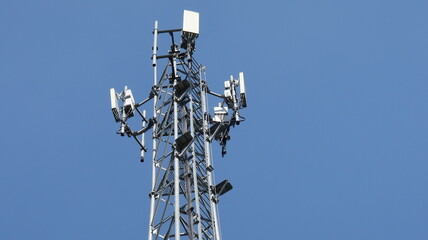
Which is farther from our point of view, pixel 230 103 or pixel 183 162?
pixel 230 103

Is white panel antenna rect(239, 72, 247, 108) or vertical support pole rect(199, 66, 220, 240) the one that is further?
white panel antenna rect(239, 72, 247, 108)

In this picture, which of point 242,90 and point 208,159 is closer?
point 208,159

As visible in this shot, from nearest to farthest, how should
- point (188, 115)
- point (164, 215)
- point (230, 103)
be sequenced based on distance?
point (164, 215)
point (188, 115)
point (230, 103)

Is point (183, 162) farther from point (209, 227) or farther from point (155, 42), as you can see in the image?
point (155, 42)

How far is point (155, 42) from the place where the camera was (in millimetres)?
28125

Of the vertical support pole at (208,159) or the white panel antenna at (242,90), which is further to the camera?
the white panel antenna at (242,90)

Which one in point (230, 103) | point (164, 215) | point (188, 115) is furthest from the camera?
point (230, 103)

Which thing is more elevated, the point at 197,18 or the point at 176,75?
the point at 197,18

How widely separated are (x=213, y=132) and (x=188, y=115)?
4.88 ft

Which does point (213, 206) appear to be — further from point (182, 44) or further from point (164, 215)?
point (182, 44)

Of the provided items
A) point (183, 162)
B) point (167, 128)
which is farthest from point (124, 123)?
point (183, 162)

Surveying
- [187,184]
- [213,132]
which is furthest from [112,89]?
[187,184]

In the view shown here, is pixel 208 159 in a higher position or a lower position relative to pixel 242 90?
lower

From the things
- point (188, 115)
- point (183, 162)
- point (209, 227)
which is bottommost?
point (209, 227)
